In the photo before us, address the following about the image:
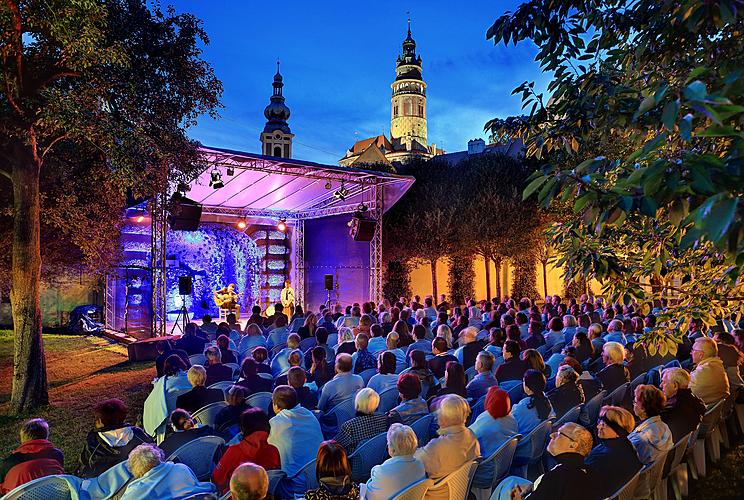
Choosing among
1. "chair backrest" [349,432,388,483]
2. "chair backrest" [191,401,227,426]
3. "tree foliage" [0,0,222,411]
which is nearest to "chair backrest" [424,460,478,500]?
"chair backrest" [349,432,388,483]

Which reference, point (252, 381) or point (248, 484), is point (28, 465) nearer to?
point (248, 484)

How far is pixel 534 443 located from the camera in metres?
3.77

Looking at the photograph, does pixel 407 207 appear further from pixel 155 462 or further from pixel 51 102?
pixel 155 462

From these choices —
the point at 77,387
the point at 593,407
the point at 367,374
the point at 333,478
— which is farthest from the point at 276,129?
the point at 333,478

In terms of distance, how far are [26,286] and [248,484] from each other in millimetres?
6629

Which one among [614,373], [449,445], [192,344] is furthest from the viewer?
[192,344]

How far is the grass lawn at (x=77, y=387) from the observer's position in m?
6.16

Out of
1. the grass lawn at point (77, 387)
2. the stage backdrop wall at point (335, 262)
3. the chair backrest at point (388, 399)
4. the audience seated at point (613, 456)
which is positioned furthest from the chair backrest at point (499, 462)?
the stage backdrop wall at point (335, 262)

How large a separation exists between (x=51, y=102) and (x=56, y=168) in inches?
171

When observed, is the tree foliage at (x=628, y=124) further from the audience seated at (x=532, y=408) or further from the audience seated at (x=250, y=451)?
the audience seated at (x=250, y=451)

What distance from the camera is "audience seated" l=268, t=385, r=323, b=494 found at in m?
3.65

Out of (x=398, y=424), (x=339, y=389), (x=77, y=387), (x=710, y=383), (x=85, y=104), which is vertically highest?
(x=85, y=104)

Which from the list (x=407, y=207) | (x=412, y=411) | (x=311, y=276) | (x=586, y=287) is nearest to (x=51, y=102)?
(x=412, y=411)

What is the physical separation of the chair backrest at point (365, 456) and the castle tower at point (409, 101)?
102m
